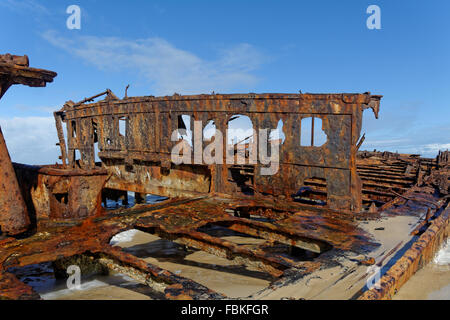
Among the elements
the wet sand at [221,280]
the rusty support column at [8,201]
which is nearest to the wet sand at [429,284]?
the wet sand at [221,280]

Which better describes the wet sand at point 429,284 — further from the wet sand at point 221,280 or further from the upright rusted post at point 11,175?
the upright rusted post at point 11,175

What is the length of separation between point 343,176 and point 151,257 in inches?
208

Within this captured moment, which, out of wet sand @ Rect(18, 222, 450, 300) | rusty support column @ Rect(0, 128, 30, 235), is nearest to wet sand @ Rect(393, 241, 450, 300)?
wet sand @ Rect(18, 222, 450, 300)

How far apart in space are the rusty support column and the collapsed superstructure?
18mm

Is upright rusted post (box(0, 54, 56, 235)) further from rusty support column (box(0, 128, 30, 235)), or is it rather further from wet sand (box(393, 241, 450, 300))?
wet sand (box(393, 241, 450, 300))

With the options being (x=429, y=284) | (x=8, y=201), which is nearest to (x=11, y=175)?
(x=8, y=201)

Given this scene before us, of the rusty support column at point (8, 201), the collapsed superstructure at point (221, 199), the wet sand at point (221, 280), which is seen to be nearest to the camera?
the wet sand at point (221, 280)

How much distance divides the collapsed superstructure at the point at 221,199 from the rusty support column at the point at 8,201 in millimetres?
18

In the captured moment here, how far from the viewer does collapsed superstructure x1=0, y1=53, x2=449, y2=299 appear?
3.87 metres

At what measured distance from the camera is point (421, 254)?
Result: 3639 millimetres

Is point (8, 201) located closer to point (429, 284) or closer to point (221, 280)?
point (221, 280)

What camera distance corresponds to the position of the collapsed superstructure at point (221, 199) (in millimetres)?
3871

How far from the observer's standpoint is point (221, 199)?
750 cm

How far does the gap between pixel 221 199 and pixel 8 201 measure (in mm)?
4356
